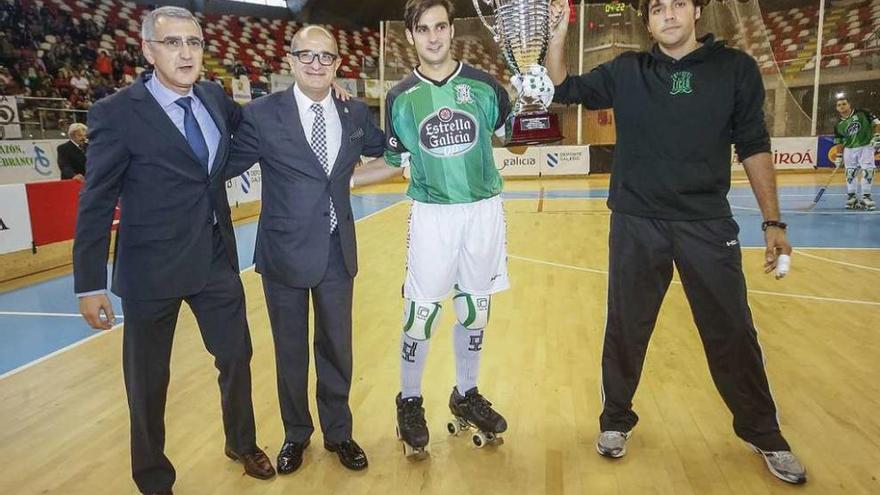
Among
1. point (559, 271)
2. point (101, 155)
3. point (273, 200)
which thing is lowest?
point (559, 271)

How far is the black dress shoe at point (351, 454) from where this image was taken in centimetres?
251

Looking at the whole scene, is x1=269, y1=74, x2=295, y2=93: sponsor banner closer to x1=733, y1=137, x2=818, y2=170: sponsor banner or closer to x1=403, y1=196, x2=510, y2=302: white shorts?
x1=733, y1=137, x2=818, y2=170: sponsor banner

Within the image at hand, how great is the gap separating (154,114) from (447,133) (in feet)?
3.43

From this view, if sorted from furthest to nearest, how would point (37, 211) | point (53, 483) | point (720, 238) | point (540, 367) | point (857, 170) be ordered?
point (857, 170) → point (37, 211) → point (540, 367) → point (53, 483) → point (720, 238)

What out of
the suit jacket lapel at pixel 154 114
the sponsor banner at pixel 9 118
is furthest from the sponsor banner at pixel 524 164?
the suit jacket lapel at pixel 154 114

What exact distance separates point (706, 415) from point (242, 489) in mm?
2149

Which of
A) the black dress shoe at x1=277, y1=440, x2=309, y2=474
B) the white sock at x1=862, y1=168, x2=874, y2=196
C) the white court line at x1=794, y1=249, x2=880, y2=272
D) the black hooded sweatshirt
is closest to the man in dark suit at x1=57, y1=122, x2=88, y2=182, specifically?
the black dress shoe at x1=277, y1=440, x2=309, y2=474

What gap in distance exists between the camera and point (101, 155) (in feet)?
6.46

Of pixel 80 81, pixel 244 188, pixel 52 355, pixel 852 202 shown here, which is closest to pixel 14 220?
pixel 52 355

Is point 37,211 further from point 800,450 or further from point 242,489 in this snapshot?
point 800,450

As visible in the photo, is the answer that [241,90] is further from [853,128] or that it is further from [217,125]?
[217,125]

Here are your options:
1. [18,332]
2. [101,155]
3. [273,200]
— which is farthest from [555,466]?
[18,332]

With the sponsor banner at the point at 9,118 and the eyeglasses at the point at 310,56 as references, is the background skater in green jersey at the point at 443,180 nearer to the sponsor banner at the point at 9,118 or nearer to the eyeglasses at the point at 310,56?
the eyeglasses at the point at 310,56

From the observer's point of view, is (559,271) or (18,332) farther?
(559,271)
